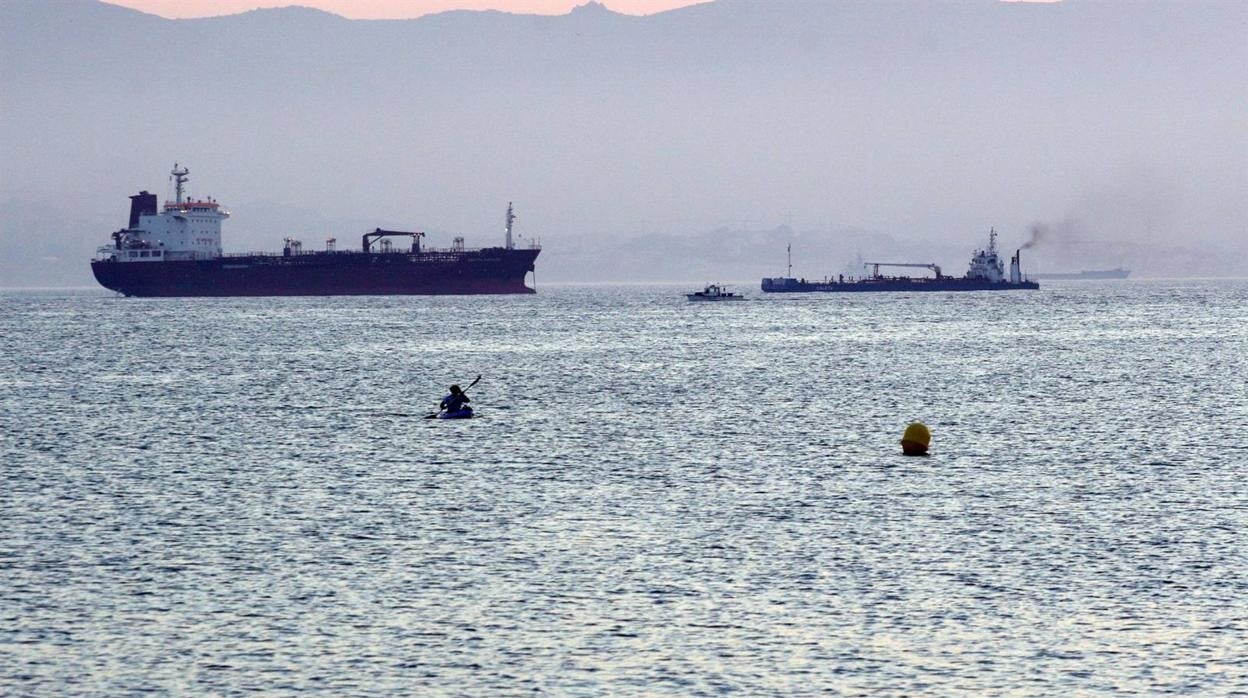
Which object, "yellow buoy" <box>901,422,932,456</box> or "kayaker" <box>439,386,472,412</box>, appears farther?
"kayaker" <box>439,386,472,412</box>

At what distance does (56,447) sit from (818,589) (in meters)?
A: 34.0

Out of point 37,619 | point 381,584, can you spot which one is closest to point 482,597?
point 381,584

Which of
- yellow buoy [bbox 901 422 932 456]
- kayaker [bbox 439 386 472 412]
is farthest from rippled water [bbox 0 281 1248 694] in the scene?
kayaker [bbox 439 386 472 412]

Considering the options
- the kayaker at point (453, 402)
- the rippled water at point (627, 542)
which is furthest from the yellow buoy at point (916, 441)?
the kayaker at point (453, 402)

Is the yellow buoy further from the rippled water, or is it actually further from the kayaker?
the kayaker

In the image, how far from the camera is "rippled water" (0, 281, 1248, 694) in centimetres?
2498

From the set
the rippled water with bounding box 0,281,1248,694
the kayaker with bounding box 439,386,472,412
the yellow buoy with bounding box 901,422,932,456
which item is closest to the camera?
the rippled water with bounding box 0,281,1248,694

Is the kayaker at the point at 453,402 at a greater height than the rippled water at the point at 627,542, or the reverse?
the kayaker at the point at 453,402

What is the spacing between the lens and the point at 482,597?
1158 inches

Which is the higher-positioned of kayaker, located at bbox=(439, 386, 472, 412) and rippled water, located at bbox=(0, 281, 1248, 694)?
kayaker, located at bbox=(439, 386, 472, 412)

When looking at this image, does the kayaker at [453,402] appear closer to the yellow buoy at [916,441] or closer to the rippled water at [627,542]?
the rippled water at [627,542]

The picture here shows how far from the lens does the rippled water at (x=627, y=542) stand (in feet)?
82.0

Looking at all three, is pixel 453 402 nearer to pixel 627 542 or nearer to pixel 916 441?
pixel 916 441

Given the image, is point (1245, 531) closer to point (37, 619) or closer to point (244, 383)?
point (37, 619)
